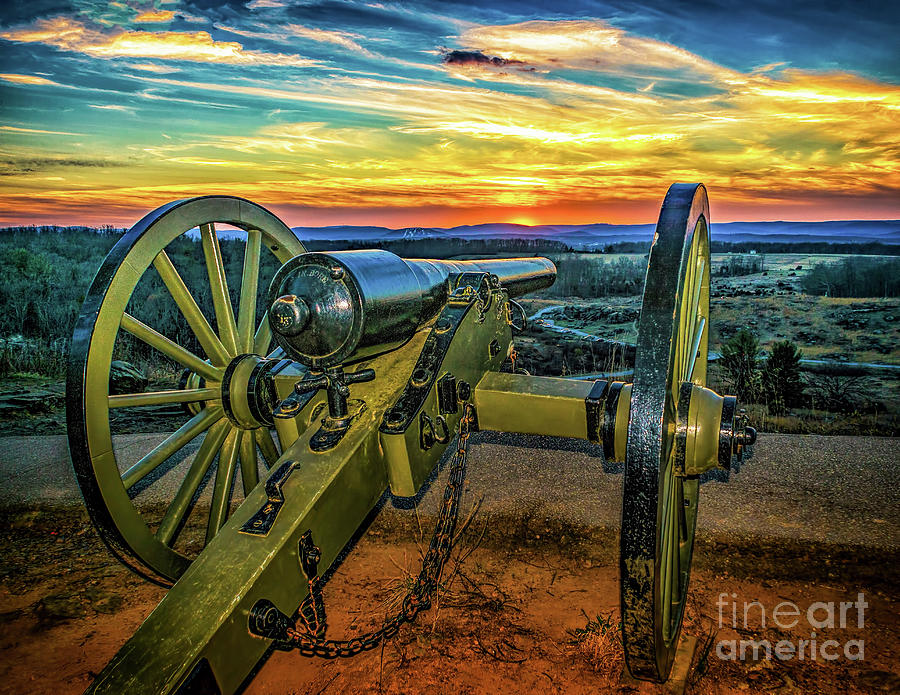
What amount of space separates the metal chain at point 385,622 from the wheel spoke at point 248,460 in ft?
2.81

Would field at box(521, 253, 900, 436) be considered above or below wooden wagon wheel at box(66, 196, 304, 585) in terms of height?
below

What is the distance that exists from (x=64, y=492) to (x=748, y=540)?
186 inches

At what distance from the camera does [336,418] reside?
105 inches

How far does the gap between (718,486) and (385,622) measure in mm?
2756

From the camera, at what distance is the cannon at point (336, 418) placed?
1.90 m

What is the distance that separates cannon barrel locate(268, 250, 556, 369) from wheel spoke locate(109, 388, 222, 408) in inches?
37.8

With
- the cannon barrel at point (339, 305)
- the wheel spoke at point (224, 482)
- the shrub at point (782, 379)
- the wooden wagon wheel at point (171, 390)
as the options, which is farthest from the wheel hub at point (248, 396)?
the shrub at point (782, 379)

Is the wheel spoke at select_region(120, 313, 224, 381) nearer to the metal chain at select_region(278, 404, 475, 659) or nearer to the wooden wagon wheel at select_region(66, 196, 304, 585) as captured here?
the wooden wagon wheel at select_region(66, 196, 304, 585)

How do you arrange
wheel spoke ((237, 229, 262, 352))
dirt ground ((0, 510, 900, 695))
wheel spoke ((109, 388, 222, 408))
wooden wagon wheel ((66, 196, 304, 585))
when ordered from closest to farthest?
wooden wagon wheel ((66, 196, 304, 585)), dirt ground ((0, 510, 900, 695)), wheel spoke ((109, 388, 222, 408)), wheel spoke ((237, 229, 262, 352))

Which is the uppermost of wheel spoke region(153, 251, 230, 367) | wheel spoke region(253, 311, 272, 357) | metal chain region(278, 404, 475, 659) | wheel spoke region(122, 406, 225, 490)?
wheel spoke region(153, 251, 230, 367)

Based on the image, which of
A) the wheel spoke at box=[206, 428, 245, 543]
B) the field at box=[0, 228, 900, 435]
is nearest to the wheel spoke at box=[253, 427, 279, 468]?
the wheel spoke at box=[206, 428, 245, 543]

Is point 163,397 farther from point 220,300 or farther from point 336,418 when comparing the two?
point 336,418

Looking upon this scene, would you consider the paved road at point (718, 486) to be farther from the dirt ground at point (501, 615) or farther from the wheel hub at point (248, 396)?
the wheel hub at point (248, 396)

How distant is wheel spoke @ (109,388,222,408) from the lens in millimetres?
2961
